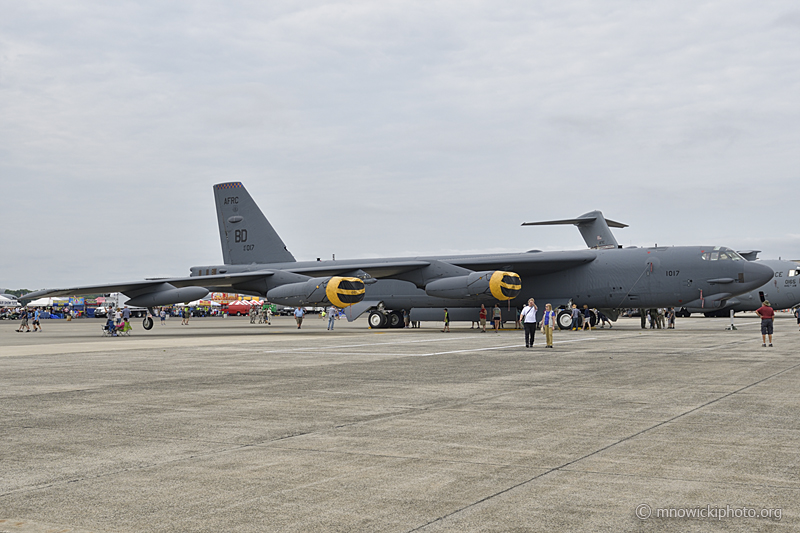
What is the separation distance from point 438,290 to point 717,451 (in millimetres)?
23615

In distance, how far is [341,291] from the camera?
2809cm

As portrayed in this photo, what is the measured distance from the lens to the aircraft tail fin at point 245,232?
36.3 m

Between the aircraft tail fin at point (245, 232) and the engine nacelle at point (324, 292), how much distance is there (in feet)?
23.6

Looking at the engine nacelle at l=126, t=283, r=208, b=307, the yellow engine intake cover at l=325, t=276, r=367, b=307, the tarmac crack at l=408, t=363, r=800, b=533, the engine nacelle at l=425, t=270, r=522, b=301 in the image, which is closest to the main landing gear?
the engine nacelle at l=425, t=270, r=522, b=301

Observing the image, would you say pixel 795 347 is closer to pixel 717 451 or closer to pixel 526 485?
pixel 717 451

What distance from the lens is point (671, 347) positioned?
62.2ft

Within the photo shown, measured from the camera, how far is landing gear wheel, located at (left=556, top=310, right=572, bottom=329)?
3042 cm

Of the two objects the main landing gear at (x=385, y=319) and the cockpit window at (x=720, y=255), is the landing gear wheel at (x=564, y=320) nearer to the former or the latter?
the cockpit window at (x=720, y=255)

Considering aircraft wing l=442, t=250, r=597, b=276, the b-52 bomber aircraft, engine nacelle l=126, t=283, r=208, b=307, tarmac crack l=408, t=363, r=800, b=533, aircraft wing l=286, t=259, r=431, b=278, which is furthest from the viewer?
engine nacelle l=126, t=283, r=208, b=307

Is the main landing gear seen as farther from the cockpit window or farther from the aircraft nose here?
the aircraft nose

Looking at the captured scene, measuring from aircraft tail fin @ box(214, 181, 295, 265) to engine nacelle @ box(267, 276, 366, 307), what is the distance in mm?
7180

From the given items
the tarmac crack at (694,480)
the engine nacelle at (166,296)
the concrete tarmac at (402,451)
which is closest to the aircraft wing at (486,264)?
the engine nacelle at (166,296)

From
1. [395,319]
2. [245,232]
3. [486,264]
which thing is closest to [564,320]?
[486,264]

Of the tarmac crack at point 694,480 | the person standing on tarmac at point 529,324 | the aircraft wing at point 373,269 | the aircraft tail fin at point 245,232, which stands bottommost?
A: the tarmac crack at point 694,480
